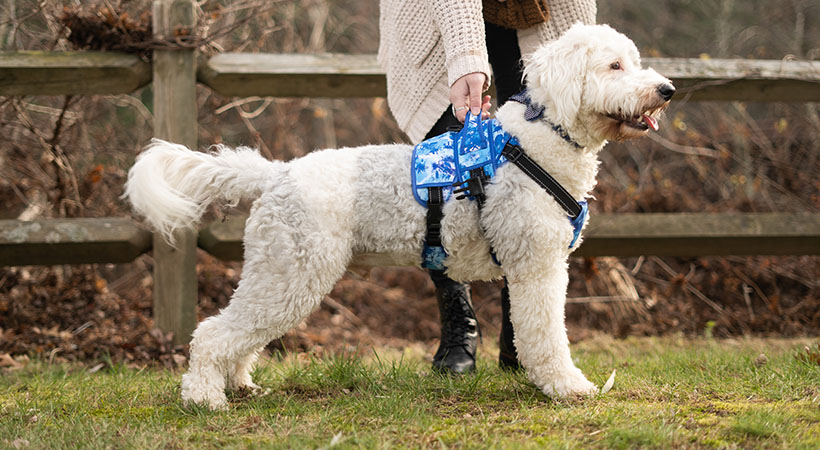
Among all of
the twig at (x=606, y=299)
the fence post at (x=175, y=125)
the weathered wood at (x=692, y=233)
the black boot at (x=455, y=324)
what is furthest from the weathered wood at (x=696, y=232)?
the fence post at (x=175, y=125)

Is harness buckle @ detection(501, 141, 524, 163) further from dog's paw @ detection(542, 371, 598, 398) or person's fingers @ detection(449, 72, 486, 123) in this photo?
dog's paw @ detection(542, 371, 598, 398)

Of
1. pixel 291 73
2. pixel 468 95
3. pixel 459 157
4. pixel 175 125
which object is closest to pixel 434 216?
pixel 459 157

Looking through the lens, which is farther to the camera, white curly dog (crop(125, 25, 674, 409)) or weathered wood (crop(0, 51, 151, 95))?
weathered wood (crop(0, 51, 151, 95))

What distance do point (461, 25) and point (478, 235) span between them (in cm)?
92

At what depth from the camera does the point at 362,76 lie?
428 centimetres

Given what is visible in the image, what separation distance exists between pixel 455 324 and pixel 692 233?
178 centimetres

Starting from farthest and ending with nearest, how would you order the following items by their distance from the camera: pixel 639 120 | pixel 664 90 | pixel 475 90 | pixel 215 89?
1. pixel 215 89
2. pixel 475 90
3. pixel 639 120
4. pixel 664 90

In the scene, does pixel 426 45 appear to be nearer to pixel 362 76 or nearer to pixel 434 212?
pixel 434 212

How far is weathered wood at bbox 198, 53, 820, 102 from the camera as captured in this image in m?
4.26

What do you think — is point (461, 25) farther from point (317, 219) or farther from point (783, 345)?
point (783, 345)

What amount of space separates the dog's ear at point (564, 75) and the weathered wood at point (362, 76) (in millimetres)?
1493

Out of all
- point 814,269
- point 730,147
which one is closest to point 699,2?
point 730,147

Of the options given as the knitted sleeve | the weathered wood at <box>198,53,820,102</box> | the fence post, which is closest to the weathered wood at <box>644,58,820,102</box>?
the weathered wood at <box>198,53,820,102</box>

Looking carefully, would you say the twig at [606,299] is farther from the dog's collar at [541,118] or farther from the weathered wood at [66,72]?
the weathered wood at [66,72]
